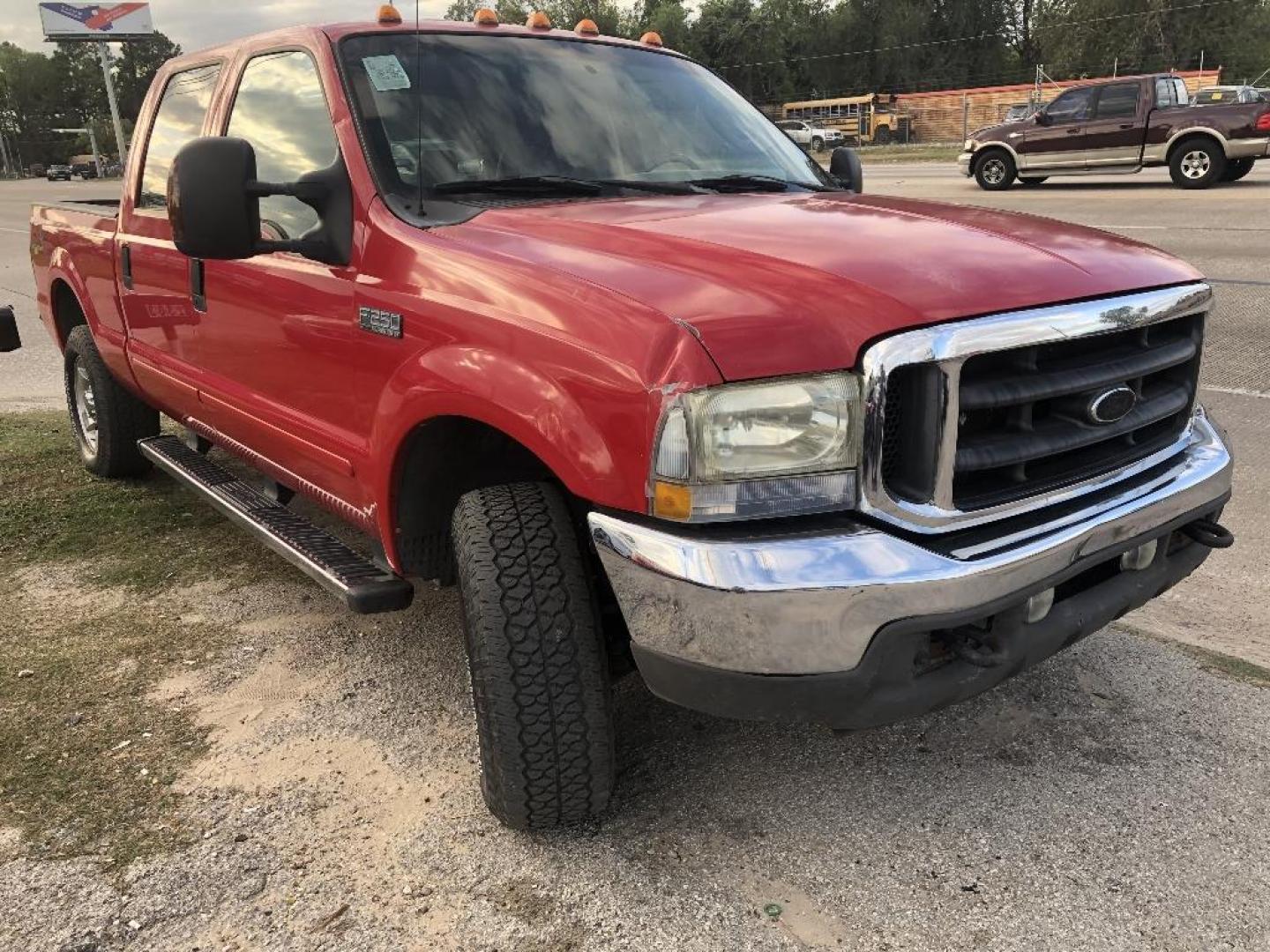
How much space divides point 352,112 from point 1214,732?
9.61ft

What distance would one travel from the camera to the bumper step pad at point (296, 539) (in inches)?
114

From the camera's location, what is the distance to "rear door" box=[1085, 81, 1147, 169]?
18094 mm

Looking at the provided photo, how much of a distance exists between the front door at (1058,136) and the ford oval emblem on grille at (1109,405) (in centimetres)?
1843

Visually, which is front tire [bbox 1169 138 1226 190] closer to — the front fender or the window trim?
the window trim

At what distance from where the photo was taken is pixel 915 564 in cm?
205

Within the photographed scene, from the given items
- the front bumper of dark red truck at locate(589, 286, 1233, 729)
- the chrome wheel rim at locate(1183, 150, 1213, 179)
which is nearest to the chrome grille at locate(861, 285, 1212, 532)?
the front bumper of dark red truck at locate(589, 286, 1233, 729)

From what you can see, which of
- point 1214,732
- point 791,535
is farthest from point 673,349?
point 1214,732

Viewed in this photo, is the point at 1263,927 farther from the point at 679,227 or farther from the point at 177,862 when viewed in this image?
the point at 177,862

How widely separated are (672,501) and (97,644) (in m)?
2.48

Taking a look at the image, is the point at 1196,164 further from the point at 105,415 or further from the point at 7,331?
the point at 7,331

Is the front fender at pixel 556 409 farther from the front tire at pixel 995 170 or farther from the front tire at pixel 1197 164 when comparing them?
the front tire at pixel 995 170

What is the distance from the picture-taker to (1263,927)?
7.18 ft

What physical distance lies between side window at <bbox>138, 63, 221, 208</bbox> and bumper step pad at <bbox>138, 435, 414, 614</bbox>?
40.8 inches

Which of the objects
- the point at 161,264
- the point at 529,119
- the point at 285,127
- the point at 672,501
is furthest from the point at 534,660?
the point at 161,264
